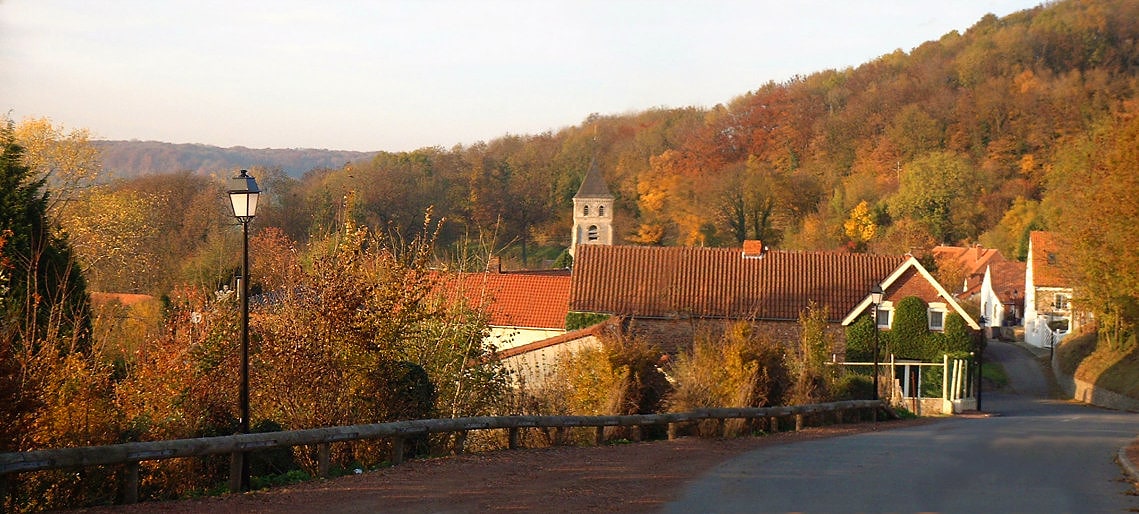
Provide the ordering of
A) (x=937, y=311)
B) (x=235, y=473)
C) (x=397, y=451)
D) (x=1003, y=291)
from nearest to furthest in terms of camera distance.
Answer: (x=235, y=473)
(x=397, y=451)
(x=937, y=311)
(x=1003, y=291)

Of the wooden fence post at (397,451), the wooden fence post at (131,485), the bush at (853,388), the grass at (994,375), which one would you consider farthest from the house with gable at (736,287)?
the wooden fence post at (131,485)

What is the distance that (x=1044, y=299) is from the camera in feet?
195

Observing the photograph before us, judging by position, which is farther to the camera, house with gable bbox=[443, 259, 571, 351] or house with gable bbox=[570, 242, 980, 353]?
house with gable bbox=[443, 259, 571, 351]

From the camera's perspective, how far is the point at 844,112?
99750mm

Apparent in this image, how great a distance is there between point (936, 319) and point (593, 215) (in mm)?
47931

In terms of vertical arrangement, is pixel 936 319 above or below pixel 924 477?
above

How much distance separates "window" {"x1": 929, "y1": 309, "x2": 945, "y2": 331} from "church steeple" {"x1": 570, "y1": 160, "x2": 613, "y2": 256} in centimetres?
4700

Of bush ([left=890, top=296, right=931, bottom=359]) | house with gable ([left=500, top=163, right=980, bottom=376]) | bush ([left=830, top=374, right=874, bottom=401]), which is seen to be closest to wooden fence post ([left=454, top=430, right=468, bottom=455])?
bush ([left=830, top=374, right=874, bottom=401])

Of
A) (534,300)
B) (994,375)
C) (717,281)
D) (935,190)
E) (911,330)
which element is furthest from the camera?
(935,190)

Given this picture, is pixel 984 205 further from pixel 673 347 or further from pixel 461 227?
pixel 673 347

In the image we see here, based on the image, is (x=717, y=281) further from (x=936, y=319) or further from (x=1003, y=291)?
(x=1003, y=291)

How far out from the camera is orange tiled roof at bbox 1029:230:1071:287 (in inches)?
2024

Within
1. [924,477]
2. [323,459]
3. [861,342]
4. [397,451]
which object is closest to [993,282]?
[861,342]

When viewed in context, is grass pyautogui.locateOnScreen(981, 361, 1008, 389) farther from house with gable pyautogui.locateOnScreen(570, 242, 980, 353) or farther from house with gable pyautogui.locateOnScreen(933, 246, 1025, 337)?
house with gable pyautogui.locateOnScreen(933, 246, 1025, 337)
